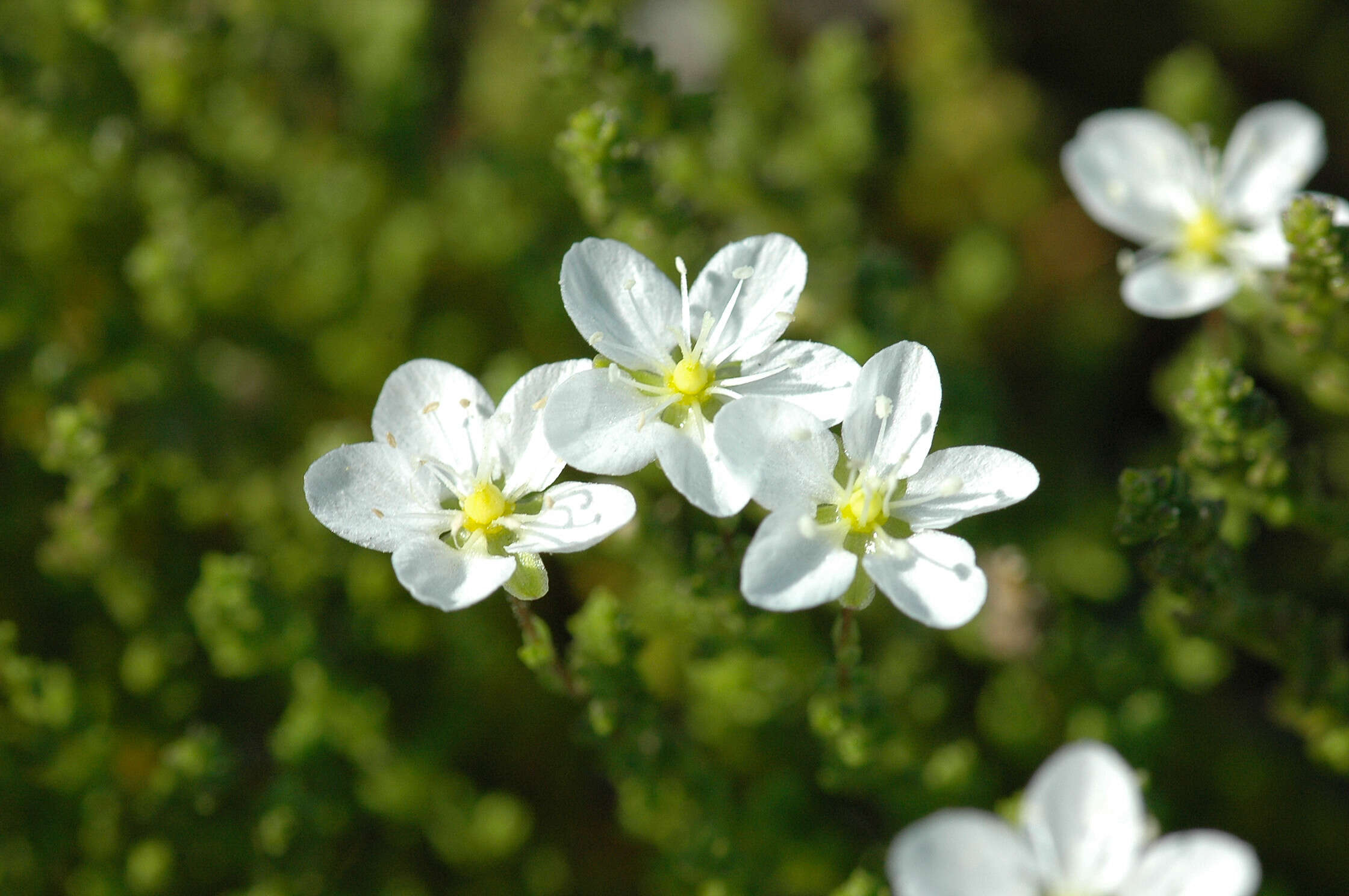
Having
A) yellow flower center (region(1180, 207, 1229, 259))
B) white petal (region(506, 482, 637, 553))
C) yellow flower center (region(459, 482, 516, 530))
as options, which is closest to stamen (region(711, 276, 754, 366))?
white petal (region(506, 482, 637, 553))

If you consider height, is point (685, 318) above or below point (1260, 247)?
below

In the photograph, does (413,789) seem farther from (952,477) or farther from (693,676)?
(952,477)

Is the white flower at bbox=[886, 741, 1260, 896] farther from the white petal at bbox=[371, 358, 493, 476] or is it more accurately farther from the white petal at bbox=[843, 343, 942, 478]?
the white petal at bbox=[371, 358, 493, 476]

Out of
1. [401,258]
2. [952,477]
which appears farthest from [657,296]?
[401,258]

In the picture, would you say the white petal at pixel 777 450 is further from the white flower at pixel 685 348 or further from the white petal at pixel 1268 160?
the white petal at pixel 1268 160

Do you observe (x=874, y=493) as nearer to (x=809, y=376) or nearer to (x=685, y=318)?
(x=809, y=376)

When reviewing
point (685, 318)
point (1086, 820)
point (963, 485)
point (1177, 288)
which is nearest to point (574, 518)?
point (685, 318)

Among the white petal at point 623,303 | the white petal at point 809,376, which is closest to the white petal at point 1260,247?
the white petal at point 809,376
